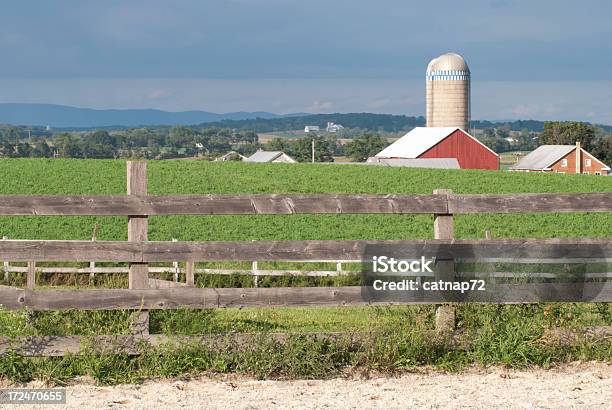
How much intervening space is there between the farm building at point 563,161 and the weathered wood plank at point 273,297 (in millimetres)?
95680

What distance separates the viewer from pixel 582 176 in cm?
6581

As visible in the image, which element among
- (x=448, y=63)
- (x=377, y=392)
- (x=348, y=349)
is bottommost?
(x=377, y=392)

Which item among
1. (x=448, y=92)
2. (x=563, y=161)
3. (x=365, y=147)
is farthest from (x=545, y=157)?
(x=365, y=147)

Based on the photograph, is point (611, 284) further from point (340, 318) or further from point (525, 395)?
point (340, 318)

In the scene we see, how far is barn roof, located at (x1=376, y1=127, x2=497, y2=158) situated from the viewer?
9444 cm

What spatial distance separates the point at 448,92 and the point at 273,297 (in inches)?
4000

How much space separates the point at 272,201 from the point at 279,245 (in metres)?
0.42

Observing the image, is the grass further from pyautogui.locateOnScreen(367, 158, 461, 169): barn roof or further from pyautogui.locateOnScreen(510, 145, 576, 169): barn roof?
pyautogui.locateOnScreen(510, 145, 576, 169): barn roof

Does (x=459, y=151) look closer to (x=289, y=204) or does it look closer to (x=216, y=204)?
(x=289, y=204)

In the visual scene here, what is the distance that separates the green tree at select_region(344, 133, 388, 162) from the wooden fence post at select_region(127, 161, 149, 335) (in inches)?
6610

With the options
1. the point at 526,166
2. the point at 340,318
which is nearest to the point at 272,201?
the point at 340,318

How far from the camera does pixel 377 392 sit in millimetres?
7672

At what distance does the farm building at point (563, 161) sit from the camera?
103 metres

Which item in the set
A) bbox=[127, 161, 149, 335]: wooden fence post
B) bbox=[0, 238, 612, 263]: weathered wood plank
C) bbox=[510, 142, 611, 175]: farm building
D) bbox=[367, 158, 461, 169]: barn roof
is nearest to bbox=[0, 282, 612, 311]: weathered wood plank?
bbox=[127, 161, 149, 335]: wooden fence post
